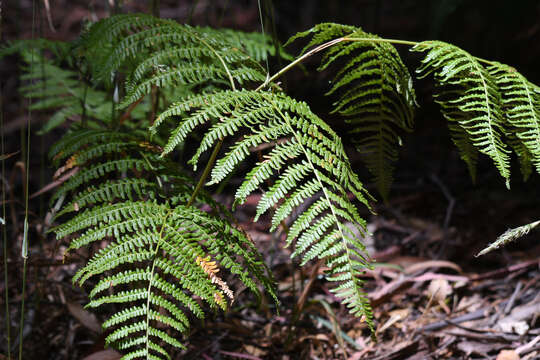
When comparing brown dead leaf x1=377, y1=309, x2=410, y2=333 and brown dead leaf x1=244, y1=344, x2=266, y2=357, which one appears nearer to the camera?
brown dead leaf x1=244, y1=344, x2=266, y2=357

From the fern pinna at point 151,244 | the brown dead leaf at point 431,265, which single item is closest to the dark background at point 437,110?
the brown dead leaf at point 431,265

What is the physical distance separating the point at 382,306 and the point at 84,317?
3.97 ft

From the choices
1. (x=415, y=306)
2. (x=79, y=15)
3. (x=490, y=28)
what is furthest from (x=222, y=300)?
(x=79, y=15)

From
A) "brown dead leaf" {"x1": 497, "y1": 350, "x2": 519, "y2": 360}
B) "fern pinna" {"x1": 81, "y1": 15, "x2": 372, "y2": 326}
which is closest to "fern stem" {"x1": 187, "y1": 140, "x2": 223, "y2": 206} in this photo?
"fern pinna" {"x1": 81, "y1": 15, "x2": 372, "y2": 326}

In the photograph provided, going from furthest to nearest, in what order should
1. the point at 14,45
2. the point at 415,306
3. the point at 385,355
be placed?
1. the point at 415,306
2. the point at 14,45
3. the point at 385,355

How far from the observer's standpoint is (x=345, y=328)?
192 cm

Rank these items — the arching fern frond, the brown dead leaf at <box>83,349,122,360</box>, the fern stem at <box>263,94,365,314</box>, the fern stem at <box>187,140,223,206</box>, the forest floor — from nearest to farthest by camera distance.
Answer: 1. the fern stem at <box>263,94,365,314</box>
2. the fern stem at <box>187,140,223,206</box>
3. the brown dead leaf at <box>83,349,122,360</box>
4. the forest floor
5. the arching fern frond

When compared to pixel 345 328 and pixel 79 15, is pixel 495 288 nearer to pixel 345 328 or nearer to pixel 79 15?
pixel 345 328

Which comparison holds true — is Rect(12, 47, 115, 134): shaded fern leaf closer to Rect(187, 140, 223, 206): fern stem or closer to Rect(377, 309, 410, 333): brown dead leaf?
Rect(187, 140, 223, 206): fern stem

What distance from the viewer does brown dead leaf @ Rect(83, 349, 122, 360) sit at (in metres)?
1.54

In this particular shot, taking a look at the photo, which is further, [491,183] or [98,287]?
[491,183]

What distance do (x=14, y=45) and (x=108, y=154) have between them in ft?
2.38

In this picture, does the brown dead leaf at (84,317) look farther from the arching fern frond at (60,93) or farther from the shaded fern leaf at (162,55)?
the shaded fern leaf at (162,55)

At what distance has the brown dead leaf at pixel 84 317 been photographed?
175cm
